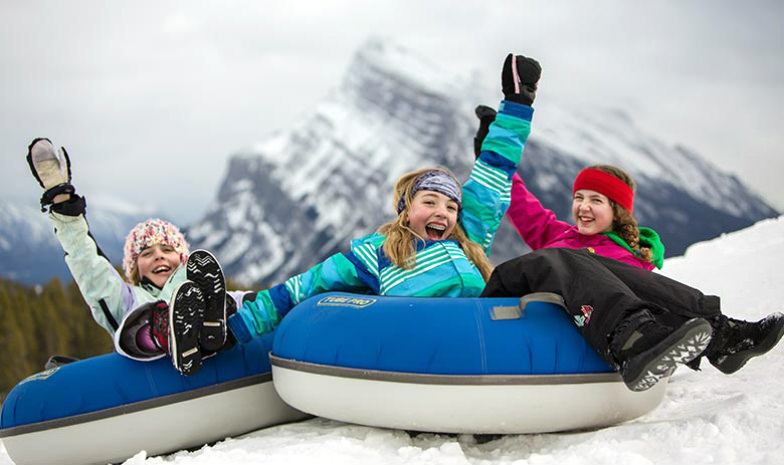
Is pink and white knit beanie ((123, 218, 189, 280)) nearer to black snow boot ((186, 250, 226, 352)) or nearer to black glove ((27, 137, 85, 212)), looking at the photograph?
black glove ((27, 137, 85, 212))

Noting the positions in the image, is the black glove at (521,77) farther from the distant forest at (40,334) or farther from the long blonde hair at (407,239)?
the distant forest at (40,334)

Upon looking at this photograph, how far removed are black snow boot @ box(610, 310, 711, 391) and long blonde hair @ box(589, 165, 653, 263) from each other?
4.25ft

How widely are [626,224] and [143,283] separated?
2.95 metres

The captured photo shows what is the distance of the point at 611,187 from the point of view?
3791 millimetres

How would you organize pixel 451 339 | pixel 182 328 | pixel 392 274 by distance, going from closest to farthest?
pixel 451 339 < pixel 182 328 < pixel 392 274

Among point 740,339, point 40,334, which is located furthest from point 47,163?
point 40,334

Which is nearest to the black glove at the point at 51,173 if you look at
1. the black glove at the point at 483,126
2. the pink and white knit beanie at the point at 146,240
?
the pink and white knit beanie at the point at 146,240

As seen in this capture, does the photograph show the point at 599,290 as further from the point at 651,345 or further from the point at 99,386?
the point at 99,386

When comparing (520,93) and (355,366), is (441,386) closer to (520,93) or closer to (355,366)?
(355,366)

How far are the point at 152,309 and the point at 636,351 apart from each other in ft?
7.06

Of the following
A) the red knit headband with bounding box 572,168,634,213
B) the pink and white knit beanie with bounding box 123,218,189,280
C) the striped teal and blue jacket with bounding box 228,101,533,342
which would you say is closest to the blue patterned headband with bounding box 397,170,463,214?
the striped teal and blue jacket with bounding box 228,101,533,342

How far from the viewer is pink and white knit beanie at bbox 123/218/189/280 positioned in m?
4.08

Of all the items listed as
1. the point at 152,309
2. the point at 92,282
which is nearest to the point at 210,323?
the point at 152,309

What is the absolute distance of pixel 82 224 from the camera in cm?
343
